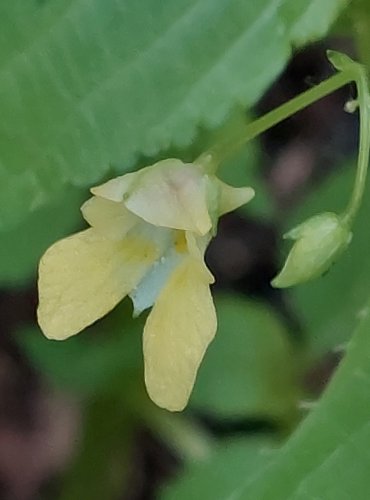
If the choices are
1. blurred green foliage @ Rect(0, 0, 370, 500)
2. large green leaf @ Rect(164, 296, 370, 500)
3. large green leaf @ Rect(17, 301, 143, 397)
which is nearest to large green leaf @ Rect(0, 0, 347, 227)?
blurred green foliage @ Rect(0, 0, 370, 500)

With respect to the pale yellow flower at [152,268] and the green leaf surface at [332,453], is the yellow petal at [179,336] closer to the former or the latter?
the pale yellow flower at [152,268]

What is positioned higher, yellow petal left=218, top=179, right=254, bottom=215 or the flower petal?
the flower petal

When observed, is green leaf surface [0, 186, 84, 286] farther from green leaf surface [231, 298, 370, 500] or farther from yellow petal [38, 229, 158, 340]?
green leaf surface [231, 298, 370, 500]

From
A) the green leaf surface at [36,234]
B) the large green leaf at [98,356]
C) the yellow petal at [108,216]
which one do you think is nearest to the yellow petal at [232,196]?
the yellow petal at [108,216]

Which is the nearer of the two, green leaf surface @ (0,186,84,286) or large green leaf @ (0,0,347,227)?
large green leaf @ (0,0,347,227)

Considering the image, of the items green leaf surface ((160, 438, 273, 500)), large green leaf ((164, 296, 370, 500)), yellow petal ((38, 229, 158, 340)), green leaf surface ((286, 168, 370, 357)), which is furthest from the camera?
green leaf surface ((286, 168, 370, 357))

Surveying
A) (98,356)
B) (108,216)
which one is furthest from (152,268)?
(98,356)
